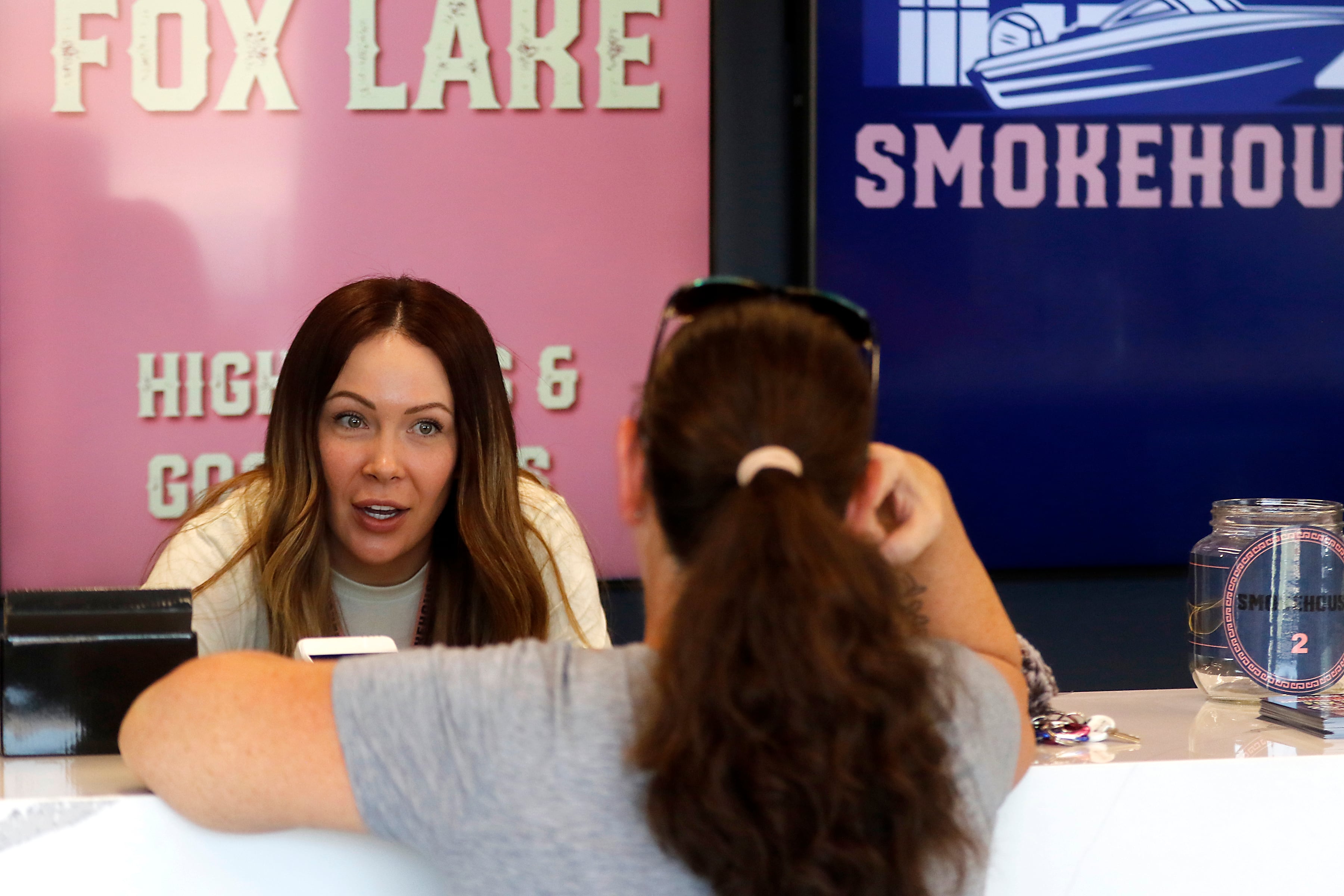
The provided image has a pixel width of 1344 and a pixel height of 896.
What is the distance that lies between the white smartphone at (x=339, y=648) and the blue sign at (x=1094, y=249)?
4.73 feet

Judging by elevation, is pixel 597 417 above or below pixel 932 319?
below

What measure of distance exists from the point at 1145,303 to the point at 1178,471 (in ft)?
1.12

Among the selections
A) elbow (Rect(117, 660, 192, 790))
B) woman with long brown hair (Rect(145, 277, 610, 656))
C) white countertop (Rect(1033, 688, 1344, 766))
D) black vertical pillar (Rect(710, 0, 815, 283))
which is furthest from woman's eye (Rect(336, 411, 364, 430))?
white countertop (Rect(1033, 688, 1344, 766))

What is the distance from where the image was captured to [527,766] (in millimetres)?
820

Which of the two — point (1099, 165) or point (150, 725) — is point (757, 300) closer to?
point (150, 725)

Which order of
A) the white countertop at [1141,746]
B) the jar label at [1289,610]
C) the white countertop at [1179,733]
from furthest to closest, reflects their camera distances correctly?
the jar label at [1289,610] < the white countertop at [1179,733] < the white countertop at [1141,746]

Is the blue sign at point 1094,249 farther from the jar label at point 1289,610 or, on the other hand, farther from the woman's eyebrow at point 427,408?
the jar label at point 1289,610

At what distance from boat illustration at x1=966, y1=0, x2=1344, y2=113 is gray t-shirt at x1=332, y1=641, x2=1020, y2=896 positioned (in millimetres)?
1881

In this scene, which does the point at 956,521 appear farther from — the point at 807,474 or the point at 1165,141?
the point at 1165,141

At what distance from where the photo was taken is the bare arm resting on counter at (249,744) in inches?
32.8

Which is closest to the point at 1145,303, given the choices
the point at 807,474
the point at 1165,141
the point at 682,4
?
the point at 1165,141

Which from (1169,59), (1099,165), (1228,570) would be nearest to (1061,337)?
(1099,165)

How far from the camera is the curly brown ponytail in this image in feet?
2.53

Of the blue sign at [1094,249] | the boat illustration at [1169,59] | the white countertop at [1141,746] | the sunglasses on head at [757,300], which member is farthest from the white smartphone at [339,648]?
the boat illustration at [1169,59]
